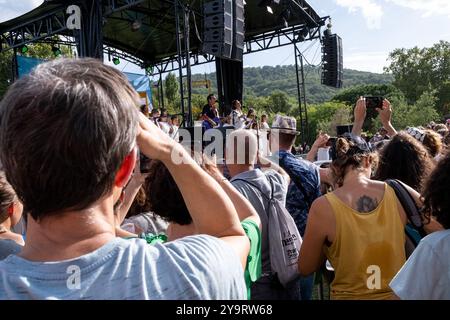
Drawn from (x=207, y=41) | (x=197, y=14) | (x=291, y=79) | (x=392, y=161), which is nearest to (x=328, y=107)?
(x=291, y=79)

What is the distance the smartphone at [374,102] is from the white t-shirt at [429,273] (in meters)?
2.63

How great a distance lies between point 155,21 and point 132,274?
14342 mm

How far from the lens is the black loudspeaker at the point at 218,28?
8805 millimetres

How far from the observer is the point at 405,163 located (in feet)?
7.80

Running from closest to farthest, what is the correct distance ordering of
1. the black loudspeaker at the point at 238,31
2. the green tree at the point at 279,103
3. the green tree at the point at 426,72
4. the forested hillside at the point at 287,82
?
the black loudspeaker at the point at 238,31
the green tree at the point at 426,72
the green tree at the point at 279,103
the forested hillside at the point at 287,82

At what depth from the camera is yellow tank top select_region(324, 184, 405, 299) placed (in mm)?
1925

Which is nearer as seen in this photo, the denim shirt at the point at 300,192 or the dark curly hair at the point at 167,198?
the dark curly hair at the point at 167,198

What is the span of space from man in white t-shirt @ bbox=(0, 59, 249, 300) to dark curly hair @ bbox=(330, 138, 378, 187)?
1.52 meters

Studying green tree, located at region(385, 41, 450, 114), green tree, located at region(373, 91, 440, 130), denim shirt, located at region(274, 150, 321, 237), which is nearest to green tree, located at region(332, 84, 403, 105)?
green tree, located at region(385, 41, 450, 114)

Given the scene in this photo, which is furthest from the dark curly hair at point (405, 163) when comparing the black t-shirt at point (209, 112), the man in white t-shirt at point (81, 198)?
the black t-shirt at point (209, 112)

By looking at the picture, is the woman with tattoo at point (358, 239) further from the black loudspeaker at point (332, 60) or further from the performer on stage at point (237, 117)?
the black loudspeaker at point (332, 60)

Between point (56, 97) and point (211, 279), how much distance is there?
48 cm

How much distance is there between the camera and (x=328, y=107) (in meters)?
68.7

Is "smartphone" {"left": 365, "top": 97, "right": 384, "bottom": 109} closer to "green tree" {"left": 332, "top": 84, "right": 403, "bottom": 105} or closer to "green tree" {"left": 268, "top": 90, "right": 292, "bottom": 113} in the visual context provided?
"green tree" {"left": 332, "top": 84, "right": 403, "bottom": 105}
